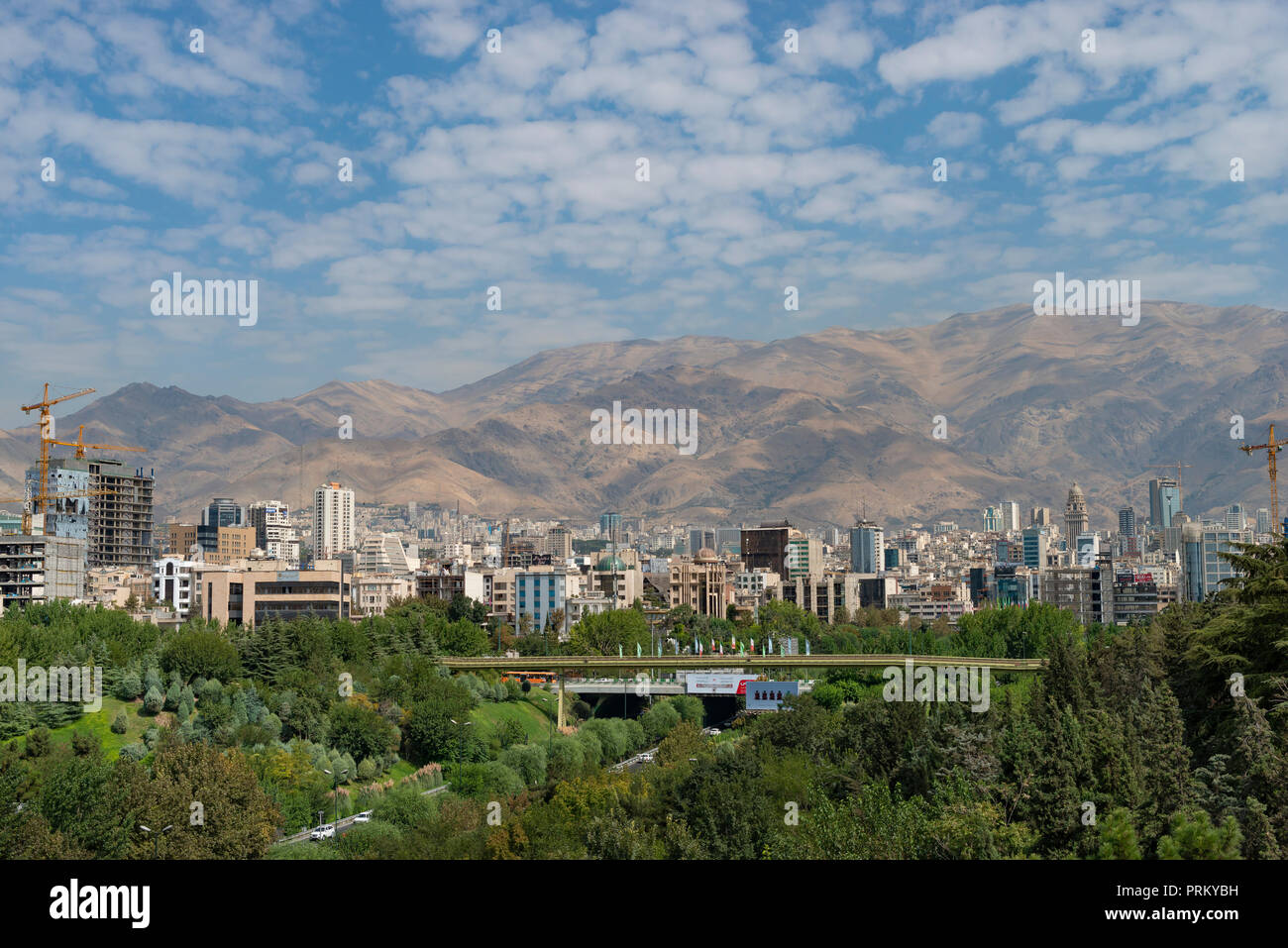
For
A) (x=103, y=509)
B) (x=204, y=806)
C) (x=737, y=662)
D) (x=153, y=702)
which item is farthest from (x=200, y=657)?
(x=103, y=509)

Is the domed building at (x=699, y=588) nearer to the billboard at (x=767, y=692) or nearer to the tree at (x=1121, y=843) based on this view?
the billboard at (x=767, y=692)

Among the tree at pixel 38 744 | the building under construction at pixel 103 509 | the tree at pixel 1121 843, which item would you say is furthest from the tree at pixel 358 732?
the building under construction at pixel 103 509

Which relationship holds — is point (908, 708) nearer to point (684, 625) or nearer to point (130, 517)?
point (684, 625)

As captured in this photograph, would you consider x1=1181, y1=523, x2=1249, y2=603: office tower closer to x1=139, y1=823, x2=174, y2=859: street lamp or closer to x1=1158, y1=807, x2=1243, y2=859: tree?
x1=139, y1=823, x2=174, y2=859: street lamp

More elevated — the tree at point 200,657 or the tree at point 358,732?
the tree at point 200,657

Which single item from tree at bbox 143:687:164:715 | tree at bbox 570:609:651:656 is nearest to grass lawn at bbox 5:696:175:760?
tree at bbox 143:687:164:715
